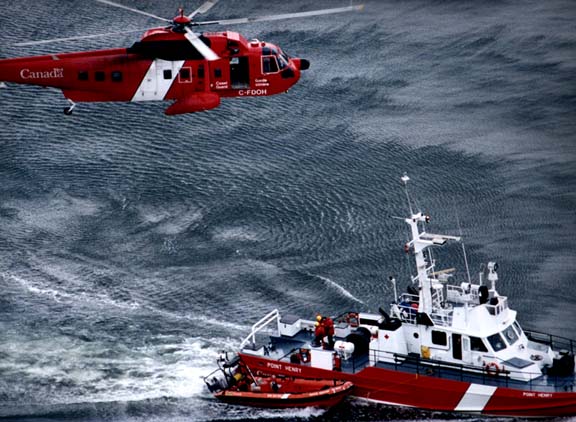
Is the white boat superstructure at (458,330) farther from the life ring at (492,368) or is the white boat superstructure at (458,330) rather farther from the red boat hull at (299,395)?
the red boat hull at (299,395)

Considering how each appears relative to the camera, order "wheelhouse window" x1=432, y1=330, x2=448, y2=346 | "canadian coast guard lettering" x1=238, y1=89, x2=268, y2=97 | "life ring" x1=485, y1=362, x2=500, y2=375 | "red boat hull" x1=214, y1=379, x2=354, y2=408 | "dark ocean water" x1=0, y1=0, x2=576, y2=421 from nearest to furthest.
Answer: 1. "life ring" x1=485, y1=362, x2=500, y2=375
2. "wheelhouse window" x1=432, y1=330, x2=448, y2=346
3. "red boat hull" x1=214, y1=379, x2=354, y2=408
4. "canadian coast guard lettering" x1=238, y1=89, x2=268, y2=97
5. "dark ocean water" x1=0, y1=0, x2=576, y2=421

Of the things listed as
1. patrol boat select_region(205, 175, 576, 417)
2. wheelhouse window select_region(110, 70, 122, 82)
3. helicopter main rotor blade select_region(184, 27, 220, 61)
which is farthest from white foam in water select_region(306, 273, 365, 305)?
helicopter main rotor blade select_region(184, 27, 220, 61)

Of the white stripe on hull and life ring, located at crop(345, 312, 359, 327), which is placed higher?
life ring, located at crop(345, 312, 359, 327)

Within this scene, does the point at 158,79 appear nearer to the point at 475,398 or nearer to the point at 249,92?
the point at 249,92

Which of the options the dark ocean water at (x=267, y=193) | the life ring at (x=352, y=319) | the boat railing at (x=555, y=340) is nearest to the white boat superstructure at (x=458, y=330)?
the boat railing at (x=555, y=340)

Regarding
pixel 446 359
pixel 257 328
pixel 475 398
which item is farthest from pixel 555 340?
pixel 257 328

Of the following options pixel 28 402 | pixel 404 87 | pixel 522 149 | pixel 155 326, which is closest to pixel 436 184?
pixel 522 149

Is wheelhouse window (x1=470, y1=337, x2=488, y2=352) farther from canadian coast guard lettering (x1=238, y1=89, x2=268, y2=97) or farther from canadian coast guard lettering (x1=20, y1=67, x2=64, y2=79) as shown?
canadian coast guard lettering (x1=20, y1=67, x2=64, y2=79)
